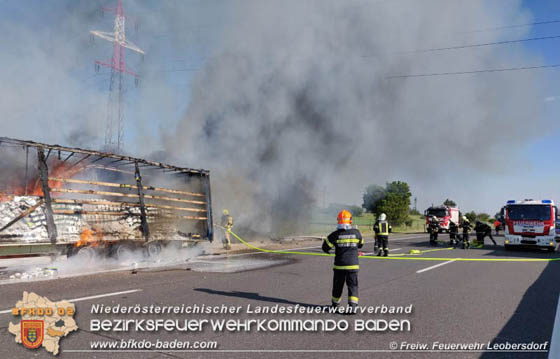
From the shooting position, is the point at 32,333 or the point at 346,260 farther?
the point at 346,260

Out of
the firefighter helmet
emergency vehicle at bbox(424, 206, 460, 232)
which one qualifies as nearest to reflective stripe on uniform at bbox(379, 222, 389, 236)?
the firefighter helmet

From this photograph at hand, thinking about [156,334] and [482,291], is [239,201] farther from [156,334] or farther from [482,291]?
[156,334]


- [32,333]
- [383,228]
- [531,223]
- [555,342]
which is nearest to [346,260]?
[555,342]

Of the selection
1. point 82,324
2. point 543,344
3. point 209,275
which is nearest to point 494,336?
point 543,344

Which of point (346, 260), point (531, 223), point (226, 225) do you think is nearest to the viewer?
point (346, 260)

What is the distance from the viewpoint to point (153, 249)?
12.2 meters

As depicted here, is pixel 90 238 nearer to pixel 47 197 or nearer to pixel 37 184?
pixel 47 197

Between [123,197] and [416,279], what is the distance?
8.43 meters

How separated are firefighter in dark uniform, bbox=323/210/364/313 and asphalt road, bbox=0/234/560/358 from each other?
38 centimetres

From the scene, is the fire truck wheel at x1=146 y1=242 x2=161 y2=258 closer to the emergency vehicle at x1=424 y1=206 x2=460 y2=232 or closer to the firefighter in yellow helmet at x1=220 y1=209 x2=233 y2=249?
the firefighter in yellow helmet at x1=220 y1=209 x2=233 y2=249

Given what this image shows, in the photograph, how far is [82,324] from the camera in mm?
4957

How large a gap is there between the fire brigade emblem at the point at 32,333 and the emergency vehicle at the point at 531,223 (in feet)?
55.4

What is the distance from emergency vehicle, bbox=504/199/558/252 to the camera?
Result: 15.7 m

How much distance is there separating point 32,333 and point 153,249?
25.4 feet
